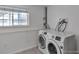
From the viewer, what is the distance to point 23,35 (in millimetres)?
2842

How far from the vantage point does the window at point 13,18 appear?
2459 mm

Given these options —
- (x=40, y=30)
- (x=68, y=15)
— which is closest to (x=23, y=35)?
(x=40, y=30)

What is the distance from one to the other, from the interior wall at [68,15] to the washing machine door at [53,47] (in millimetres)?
856

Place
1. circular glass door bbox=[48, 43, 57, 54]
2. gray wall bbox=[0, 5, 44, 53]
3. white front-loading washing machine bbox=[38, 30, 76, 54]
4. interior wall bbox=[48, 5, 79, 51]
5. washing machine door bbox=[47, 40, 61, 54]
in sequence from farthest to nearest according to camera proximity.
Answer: gray wall bbox=[0, 5, 44, 53]
interior wall bbox=[48, 5, 79, 51]
circular glass door bbox=[48, 43, 57, 54]
washing machine door bbox=[47, 40, 61, 54]
white front-loading washing machine bbox=[38, 30, 76, 54]

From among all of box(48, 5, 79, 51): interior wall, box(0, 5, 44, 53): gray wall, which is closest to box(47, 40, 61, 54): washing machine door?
box(48, 5, 79, 51): interior wall

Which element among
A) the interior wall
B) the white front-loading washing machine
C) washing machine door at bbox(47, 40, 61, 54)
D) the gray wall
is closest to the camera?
the white front-loading washing machine

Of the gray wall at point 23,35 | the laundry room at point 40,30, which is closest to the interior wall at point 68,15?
the laundry room at point 40,30

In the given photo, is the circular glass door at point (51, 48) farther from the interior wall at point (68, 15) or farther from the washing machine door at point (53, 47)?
the interior wall at point (68, 15)

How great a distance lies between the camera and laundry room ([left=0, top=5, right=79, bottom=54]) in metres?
2.12

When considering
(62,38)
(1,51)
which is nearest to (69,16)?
(62,38)

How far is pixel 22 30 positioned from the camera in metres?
2.77

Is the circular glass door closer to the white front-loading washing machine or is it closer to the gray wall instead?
the white front-loading washing machine

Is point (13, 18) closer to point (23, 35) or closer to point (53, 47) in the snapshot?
point (23, 35)

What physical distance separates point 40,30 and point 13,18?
43.3 inches
